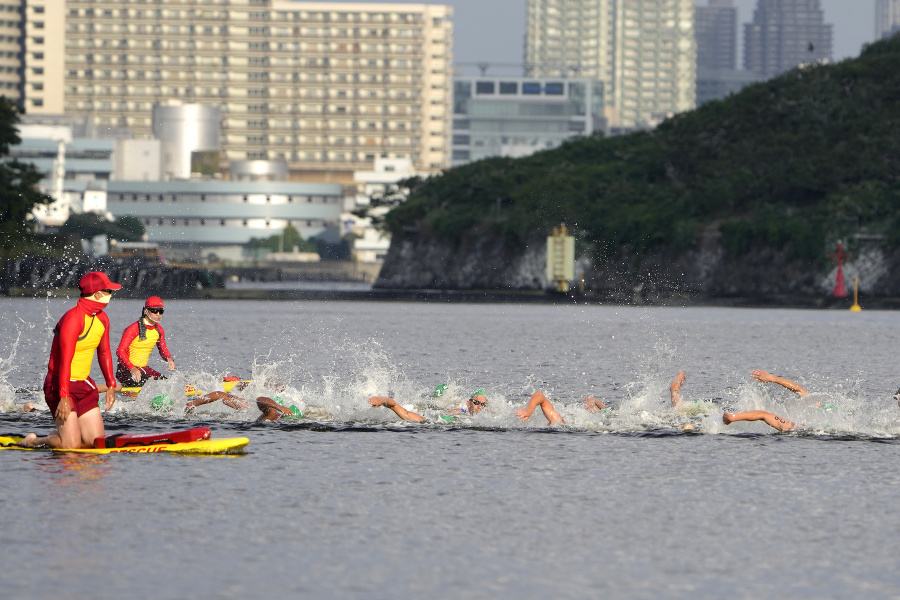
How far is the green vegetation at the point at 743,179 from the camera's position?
122 m

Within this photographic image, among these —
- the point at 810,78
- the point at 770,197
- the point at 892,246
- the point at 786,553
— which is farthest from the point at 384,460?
the point at 810,78

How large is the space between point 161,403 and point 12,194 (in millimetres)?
72932

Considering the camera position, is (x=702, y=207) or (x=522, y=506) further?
(x=702, y=207)

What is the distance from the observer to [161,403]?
28.3 metres

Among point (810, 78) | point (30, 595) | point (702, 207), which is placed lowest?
point (30, 595)

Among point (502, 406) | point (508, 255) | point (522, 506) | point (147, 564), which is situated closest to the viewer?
point (147, 564)

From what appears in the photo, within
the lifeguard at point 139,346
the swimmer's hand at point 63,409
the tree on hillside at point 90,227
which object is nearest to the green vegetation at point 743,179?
the tree on hillside at point 90,227

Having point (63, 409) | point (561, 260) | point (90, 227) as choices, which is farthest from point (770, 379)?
point (90, 227)

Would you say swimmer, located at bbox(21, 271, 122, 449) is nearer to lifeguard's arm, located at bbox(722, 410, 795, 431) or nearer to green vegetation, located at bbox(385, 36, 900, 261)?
lifeguard's arm, located at bbox(722, 410, 795, 431)

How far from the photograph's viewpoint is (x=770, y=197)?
127562 mm

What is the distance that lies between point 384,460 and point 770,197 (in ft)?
358

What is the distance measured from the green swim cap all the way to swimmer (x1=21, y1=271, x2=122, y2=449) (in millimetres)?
6844

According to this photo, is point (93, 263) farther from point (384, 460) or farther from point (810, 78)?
point (384, 460)

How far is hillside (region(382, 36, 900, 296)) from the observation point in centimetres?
12162
